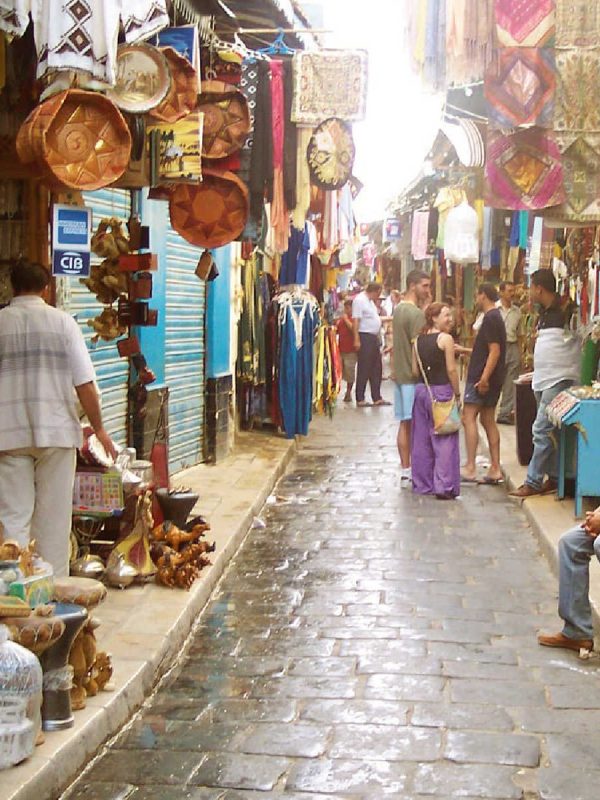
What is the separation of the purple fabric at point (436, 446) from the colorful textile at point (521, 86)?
2.80m

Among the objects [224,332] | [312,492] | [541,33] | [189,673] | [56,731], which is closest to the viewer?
[56,731]

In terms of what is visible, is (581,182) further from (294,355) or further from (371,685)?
(294,355)

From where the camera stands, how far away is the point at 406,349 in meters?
11.3

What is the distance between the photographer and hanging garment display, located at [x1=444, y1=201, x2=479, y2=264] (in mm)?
17297

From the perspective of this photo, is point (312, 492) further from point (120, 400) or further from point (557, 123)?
point (557, 123)

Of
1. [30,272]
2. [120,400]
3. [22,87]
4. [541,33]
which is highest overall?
[541,33]

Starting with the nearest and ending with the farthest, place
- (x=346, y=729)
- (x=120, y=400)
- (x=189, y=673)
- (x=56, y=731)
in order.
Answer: (x=56, y=731)
(x=346, y=729)
(x=189, y=673)
(x=120, y=400)

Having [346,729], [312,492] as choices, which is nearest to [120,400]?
[312,492]

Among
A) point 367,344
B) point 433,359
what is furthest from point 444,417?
point 367,344

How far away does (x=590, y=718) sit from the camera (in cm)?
498

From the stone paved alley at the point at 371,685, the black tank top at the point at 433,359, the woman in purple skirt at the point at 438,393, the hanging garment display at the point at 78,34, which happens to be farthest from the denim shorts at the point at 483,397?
the hanging garment display at the point at 78,34

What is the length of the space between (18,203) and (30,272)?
1.33 meters

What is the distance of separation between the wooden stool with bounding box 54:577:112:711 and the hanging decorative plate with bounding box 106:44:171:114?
309 cm

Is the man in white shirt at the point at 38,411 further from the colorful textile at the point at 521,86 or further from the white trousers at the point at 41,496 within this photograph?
the colorful textile at the point at 521,86
